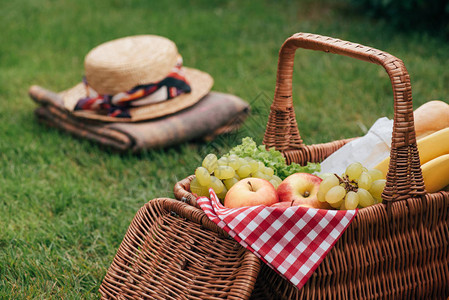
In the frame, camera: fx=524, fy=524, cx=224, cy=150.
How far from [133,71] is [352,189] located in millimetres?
1888

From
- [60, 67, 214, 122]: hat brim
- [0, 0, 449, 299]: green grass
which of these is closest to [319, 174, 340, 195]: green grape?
[0, 0, 449, 299]: green grass

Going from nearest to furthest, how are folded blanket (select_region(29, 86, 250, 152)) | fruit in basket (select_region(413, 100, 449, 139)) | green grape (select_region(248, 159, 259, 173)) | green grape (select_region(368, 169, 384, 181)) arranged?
green grape (select_region(368, 169, 384, 181)), green grape (select_region(248, 159, 259, 173)), fruit in basket (select_region(413, 100, 449, 139)), folded blanket (select_region(29, 86, 250, 152))

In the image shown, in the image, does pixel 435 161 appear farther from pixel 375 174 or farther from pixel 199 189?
pixel 199 189

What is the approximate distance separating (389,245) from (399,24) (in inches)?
142

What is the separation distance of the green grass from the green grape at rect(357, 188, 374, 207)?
0.78m

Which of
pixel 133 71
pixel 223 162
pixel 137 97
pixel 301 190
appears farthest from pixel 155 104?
pixel 301 190

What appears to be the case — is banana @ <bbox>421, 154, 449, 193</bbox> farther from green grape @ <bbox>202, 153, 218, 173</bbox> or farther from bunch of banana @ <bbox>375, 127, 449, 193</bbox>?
green grape @ <bbox>202, 153, 218, 173</bbox>

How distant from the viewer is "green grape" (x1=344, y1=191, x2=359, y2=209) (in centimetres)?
145

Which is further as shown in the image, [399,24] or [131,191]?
[399,24]

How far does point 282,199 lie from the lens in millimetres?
1601

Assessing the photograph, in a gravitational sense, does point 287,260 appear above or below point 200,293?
above

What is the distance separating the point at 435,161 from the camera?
153 centimetres

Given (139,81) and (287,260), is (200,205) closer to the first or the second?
(287,260)

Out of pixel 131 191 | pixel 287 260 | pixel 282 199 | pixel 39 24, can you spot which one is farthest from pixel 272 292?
pixel 39 24
